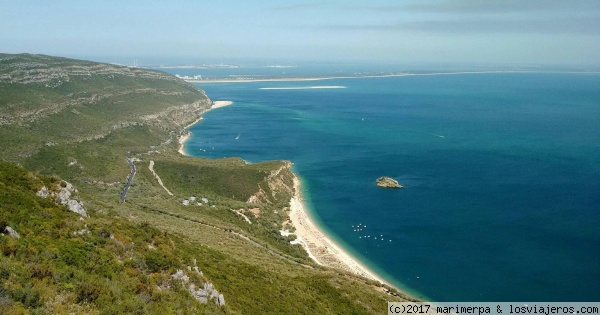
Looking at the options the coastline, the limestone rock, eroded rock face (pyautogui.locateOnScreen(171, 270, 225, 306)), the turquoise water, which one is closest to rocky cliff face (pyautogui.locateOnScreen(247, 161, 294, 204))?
the coastline

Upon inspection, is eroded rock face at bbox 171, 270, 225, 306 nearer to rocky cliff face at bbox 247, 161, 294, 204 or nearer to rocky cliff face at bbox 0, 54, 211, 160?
rocky cliff face at bbox 247, 161, 294, 204

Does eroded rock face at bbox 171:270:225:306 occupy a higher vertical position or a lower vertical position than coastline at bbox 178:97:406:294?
higher

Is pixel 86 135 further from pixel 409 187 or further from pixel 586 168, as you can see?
pixel 586 168

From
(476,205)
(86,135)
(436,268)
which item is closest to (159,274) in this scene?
(436,268)

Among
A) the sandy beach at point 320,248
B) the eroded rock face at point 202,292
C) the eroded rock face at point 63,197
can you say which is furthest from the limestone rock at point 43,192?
the sandy beach at point 320,248

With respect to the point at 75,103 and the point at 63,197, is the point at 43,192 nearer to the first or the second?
the point at 63,197

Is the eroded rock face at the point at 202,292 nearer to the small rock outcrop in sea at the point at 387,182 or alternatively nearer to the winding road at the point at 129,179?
the winding road at the point at 129,179
